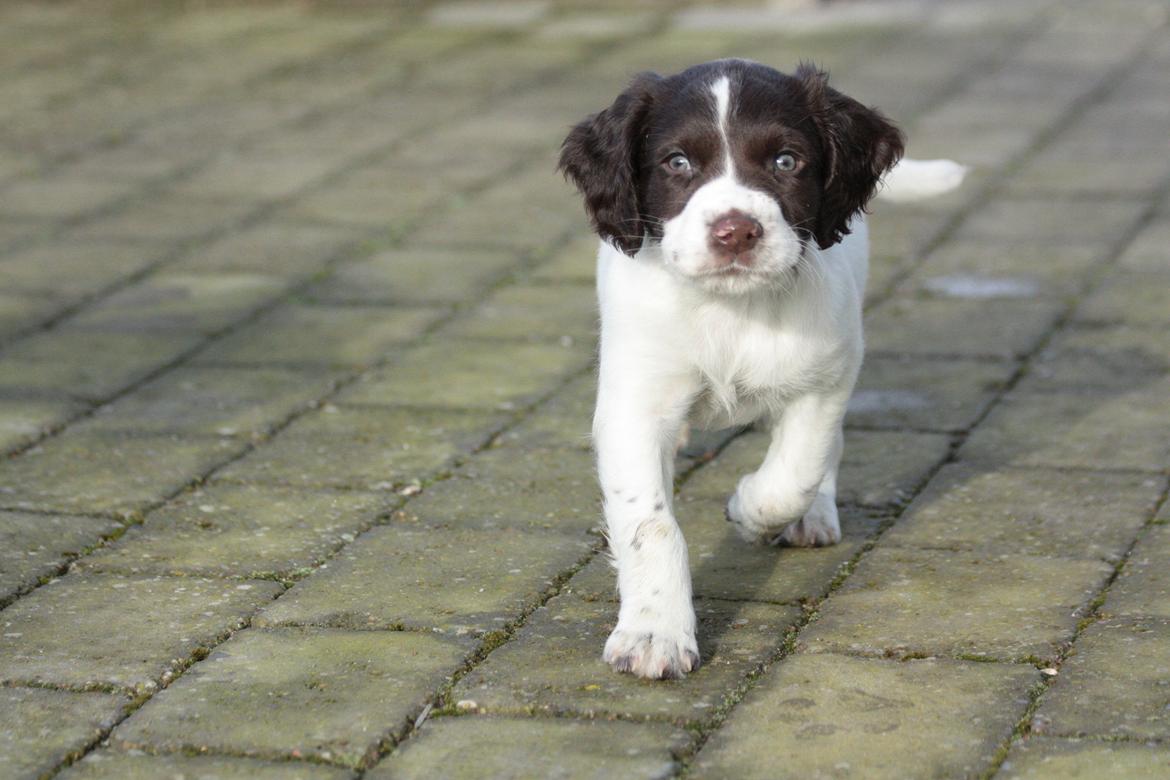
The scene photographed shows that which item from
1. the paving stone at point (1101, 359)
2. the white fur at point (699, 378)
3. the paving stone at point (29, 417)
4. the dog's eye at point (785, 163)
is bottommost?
the paving stone at point (1101, 359)

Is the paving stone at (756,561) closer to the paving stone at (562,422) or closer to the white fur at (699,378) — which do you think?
the white fur at (699,378)

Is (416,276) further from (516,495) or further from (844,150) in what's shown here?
(844,150)

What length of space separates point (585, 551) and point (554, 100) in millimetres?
5213

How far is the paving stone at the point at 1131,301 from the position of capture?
577cm

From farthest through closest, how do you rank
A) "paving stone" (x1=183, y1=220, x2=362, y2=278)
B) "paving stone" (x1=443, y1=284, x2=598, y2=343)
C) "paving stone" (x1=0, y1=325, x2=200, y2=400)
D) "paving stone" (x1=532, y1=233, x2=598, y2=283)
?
1. "paving stone" (x1=183, y1=220, x2=362, y2=278)
2. "paving stone" (x1=532, y1=233, x2=598, y2=283)
3. "paving stone" (x1=443, y1=284, x2=598, y2=343)
4. "paving stone" (x1=0, y1=325, x2=200, y2=400)

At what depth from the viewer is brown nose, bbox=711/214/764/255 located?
351 centimetres

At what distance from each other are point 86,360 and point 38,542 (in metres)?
1.49

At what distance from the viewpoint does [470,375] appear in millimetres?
5516

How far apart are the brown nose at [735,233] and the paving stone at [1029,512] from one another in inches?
39.7

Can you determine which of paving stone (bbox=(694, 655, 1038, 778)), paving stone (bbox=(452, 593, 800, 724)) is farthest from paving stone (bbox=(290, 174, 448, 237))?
paving stone (bbox=(694, 655, 1038, 778))

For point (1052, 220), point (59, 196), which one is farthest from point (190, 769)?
point (59, 196)

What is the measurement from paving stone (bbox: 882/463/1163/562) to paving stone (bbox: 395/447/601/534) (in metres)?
0.76

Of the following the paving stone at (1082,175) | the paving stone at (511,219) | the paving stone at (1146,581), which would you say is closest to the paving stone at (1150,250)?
the paving stone at (1082,175)

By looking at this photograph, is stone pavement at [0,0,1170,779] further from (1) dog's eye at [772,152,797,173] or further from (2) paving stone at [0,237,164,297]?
(1) dog's eye at [772,152,797,173]
